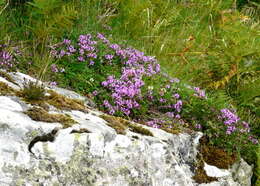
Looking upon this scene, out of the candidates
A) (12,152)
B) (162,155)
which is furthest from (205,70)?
(12,152)

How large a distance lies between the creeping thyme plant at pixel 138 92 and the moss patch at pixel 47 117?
1249mm

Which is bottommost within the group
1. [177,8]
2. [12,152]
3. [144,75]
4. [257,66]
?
[12,152]

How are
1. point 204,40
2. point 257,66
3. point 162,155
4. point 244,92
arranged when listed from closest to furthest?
point 162,155 < point 244,92 < point 257,66 < point 204,40

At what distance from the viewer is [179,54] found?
5301mm

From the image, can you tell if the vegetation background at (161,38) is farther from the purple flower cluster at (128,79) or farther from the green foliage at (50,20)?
the purple flower cluster at (128,79)

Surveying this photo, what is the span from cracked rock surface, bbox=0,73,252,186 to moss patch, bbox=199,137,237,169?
0.77 m

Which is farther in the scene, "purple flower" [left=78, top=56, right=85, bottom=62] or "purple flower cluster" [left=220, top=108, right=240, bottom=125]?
"purple flower" [left=78, top=56, right=85, bottom=62]

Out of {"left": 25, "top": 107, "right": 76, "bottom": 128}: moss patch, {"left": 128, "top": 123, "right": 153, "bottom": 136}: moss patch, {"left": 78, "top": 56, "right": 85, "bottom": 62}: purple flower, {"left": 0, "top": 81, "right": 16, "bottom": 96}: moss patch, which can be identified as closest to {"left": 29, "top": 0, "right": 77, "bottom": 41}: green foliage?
{"left": 78, "top": 56, "right": 85, "bottom": 62}: purple flower

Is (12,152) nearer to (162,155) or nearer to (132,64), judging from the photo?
(162,155)

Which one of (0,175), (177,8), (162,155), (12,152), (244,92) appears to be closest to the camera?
(0,175)

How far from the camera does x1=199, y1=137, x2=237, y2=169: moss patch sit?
11.2ft

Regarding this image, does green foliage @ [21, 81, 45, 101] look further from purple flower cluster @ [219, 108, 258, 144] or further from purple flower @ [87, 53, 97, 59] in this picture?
purple flower cluster @ [219, 108, 258, 144]

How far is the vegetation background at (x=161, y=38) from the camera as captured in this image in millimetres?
4062

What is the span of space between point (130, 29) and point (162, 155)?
317 cm
